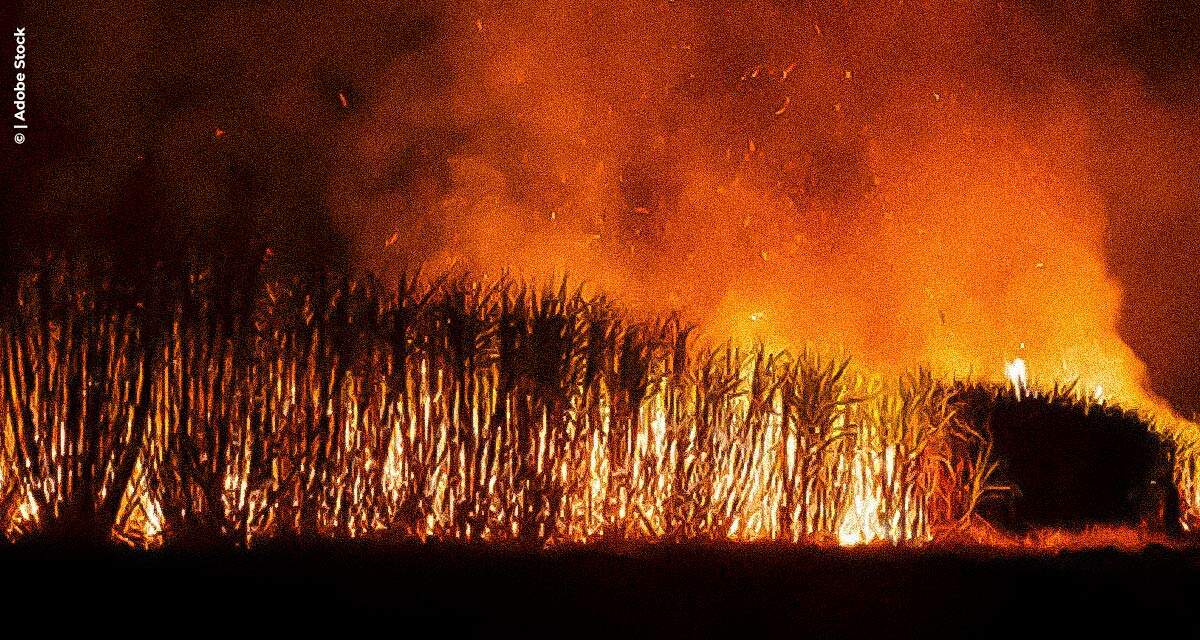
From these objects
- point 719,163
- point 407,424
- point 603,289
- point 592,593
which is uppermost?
point 719,163

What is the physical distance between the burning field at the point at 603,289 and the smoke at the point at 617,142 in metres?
0.03

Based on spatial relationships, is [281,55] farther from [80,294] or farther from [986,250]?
[986,250]

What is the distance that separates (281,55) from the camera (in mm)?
10984

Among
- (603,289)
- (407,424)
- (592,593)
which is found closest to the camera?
(592,593)

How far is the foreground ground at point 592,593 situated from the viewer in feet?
17.6

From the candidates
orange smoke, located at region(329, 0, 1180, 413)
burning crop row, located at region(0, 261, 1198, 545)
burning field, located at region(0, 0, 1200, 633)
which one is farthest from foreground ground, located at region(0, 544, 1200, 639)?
orange smoke, located at region(329, 0, 1180, 413)

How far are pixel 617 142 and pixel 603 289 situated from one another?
127cm

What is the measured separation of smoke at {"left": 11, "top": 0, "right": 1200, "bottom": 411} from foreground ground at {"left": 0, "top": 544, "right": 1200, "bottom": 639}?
4.30 metres

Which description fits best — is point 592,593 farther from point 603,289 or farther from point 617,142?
point 617,142

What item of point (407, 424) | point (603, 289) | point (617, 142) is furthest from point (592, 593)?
point (617, 142)

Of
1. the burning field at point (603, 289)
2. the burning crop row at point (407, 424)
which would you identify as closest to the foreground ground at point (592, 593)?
the burning field at point (603, 289)

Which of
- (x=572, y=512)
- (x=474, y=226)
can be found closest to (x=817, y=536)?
(x=572, y=512)

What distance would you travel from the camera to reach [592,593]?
18.6ft

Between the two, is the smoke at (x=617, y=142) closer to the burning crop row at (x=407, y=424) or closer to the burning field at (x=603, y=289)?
the burning field at (x=603, y=289)
